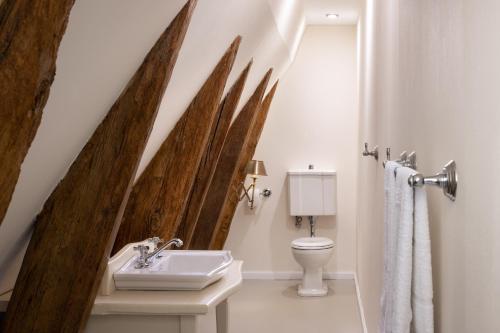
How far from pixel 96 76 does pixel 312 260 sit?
3.59m

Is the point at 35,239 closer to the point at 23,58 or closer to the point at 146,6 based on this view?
the point at 146,6

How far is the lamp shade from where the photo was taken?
5.25 metres

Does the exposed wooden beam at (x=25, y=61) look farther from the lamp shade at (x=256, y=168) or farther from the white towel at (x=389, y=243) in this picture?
the lamp shade at (x=256, y=168)

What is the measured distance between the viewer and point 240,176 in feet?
16.9

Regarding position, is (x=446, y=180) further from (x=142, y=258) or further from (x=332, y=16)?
(x=332, y=16)

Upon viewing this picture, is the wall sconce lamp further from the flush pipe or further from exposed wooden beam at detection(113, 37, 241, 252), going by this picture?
exposed wooden beam at detection(113, 37, 241, 252)

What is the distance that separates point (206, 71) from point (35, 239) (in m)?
1.18

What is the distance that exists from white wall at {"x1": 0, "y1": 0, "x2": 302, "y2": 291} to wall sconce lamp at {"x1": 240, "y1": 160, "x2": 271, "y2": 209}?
2.49 meters

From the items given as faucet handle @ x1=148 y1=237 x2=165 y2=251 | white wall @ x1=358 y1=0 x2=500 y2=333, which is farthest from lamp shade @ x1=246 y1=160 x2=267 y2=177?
white wall @ x1=358 y1=0 x2=500 y2=333

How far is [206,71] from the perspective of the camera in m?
2.78

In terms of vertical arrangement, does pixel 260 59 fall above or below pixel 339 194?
above

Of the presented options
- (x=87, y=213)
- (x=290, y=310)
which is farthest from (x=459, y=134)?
(x=290, y=310)

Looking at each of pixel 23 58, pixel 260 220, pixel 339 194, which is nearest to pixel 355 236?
pixel 339 194

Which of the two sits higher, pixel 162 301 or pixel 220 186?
pixel 220 186
